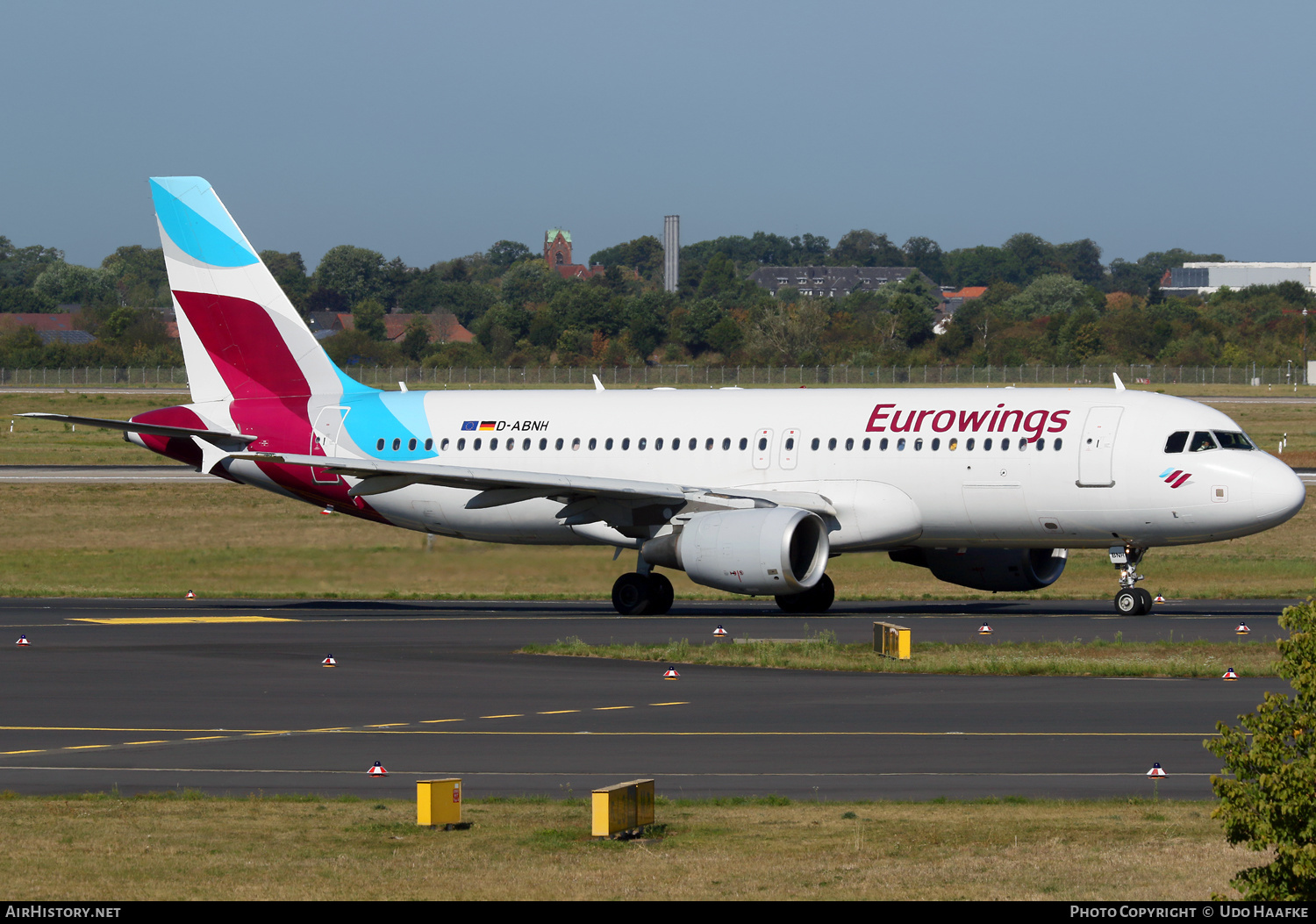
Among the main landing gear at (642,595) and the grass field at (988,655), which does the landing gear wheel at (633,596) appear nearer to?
the main landing gear at (642,595)

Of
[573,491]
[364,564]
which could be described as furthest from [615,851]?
[364,564]

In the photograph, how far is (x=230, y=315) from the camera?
41375 millimetres

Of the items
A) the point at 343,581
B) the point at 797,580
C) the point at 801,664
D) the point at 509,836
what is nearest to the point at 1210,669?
the point at 801,664

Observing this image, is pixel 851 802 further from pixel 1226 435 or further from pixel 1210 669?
pixel 1226 435

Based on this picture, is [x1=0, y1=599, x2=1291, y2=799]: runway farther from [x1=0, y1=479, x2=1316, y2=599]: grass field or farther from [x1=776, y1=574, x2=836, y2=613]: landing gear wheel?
[x1=0, y1=479, x2=1316, y2=599]: grass field

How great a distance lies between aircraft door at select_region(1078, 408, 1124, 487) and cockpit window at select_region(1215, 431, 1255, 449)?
1.97m

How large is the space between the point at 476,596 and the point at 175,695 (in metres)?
20.2

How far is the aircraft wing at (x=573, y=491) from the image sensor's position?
35688mm

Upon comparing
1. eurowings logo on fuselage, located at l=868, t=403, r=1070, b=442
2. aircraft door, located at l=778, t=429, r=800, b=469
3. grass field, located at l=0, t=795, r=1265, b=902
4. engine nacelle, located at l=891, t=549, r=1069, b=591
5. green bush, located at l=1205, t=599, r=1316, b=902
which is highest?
eurowings logo on fuselage, located at l=868, t=403, r=1070, b=442

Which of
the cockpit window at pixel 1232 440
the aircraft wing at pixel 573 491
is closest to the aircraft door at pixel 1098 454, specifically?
the cockpit window at pixel 1232 440

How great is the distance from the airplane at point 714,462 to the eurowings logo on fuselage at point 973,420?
0.05 m

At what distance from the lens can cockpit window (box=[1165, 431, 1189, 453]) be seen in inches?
1348

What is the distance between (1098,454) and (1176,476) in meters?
1.52

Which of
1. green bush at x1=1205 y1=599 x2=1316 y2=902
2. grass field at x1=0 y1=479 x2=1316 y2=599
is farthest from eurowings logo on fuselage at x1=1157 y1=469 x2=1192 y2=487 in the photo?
green bush at x1=1205 y1=599 x2=1316 y2=902
